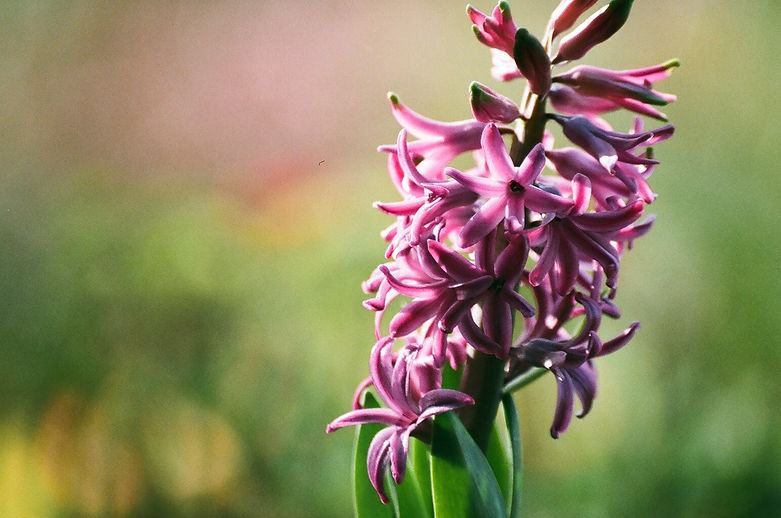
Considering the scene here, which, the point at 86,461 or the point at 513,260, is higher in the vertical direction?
the point at 513,260

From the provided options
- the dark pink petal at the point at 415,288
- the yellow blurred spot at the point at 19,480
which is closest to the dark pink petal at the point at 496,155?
the dark pink petal at the point at 415,288

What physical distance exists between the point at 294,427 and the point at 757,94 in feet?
4.20

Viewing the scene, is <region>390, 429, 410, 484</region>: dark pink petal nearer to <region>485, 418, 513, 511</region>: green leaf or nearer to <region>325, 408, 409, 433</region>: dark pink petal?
<region>325, 408, 409, 433</region>: dark pink petal

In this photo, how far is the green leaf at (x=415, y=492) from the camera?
752 millimetres

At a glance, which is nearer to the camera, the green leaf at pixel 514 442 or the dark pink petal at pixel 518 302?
the dark pink petal at pixel 518 302

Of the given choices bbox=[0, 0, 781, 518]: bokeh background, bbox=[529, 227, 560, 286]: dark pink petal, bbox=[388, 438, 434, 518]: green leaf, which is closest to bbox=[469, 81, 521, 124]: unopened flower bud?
bbox=[529, 227, 560, 286]: dark pink petal

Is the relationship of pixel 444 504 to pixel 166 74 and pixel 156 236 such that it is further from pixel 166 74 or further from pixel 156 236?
pixel 166 74

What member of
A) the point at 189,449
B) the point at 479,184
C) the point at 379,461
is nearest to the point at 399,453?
the point at 379,461

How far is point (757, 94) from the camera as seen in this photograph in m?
1.75

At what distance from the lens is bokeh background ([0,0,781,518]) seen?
4.75 feet

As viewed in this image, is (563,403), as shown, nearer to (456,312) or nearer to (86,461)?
(456,312)

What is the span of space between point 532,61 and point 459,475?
0.36 metres

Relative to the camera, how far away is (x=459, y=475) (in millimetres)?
657

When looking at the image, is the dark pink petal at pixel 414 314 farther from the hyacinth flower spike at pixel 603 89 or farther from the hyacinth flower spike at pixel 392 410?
the hyacinth flower spike at pixel 603 89
